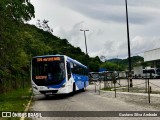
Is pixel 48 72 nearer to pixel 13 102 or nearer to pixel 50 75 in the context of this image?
pixel 50 75

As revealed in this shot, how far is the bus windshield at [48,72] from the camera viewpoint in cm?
3155

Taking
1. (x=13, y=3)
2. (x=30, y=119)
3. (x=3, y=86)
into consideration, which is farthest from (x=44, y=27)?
(x=30, y=119)

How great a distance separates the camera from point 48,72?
31.6 m

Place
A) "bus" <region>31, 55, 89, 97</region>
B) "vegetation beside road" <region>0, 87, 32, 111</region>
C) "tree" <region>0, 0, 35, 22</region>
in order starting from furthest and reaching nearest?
"bus" <region>31, 55, 89, 97</region>
"tree" <region>0, 0, 35, 22</region>
"vegetation beside road" <region>0, 87, 32, 111</region>

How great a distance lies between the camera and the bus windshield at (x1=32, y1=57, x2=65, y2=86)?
104 feet

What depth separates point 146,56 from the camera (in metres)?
111

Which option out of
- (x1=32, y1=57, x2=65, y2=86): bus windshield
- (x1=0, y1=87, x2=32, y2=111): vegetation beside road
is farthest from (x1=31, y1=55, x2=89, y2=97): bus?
(x1=0, y1=87, x2=32, y2=111): vegetation beside road

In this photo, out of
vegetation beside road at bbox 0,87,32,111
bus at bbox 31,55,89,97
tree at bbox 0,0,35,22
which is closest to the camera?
vegetation beside road at bbox 0,87,32,111

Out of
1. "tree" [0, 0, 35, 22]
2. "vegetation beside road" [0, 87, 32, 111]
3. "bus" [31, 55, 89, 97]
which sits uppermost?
"tree" [0, 0, 35, 22]

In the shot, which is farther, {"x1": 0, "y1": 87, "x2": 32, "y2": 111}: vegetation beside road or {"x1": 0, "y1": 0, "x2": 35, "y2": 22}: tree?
{"x1": 0, "y1": 0, "x2": 35, "y2": 22}: tree

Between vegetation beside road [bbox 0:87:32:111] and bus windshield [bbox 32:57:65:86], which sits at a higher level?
bus windshield [bbox 32:57:65:86]

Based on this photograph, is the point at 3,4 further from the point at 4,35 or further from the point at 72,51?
the point at 72,51

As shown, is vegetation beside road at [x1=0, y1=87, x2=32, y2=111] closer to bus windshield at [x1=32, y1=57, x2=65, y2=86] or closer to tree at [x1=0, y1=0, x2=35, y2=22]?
bus windshield at [x1=32, y1=57, x2=65, y2=86]

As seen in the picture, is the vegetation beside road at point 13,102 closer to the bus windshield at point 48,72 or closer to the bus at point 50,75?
the bus at point 50,75
